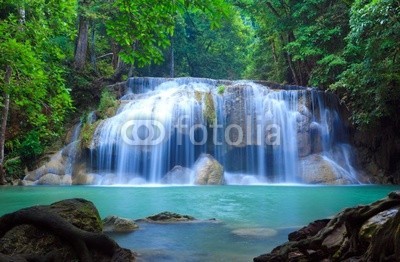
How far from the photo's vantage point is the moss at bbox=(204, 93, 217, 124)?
844 inches

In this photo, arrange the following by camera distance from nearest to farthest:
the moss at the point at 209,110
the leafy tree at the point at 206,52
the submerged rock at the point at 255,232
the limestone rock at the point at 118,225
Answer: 1. the submerged rock at the point at 255,232
2. the limestone rock at the point at 118,225
3. the moss at the point at 209,110
4. the leafy tree at the point at 206,52

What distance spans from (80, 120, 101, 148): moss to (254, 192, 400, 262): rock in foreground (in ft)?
56.9

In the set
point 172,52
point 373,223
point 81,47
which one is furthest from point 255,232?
point 172,52

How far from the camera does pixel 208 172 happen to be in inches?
754

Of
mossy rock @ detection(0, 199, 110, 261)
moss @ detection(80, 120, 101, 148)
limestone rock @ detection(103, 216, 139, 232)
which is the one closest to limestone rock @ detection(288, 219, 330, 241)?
mossy rock @ detection(0, 199, 110, 261)

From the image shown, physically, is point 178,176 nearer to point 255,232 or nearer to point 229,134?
point 229,134

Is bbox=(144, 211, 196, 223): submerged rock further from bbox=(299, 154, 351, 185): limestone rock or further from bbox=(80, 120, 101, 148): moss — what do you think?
bbox=(80, 120, 101, 148): moss

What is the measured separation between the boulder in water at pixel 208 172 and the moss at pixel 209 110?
241cm

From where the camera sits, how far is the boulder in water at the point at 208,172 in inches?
742

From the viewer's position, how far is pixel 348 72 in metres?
17.7

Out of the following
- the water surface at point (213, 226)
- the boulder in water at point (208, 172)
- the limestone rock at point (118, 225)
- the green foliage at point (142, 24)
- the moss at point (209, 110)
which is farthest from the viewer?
the moss at point (209, 110)

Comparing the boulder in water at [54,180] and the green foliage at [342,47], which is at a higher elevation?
the green foliage at [342,47]

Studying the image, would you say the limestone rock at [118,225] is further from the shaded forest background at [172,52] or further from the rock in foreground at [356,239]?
the rock in foreground at [356,239]

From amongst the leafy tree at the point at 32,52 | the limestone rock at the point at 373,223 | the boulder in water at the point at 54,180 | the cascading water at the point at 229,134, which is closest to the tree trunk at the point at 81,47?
the cascading water at the point at 229,134
